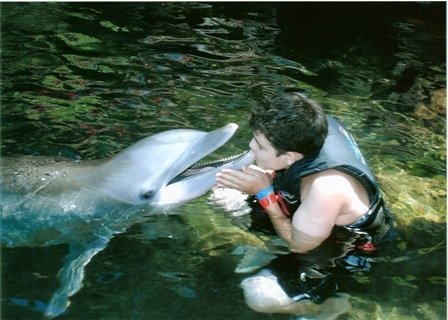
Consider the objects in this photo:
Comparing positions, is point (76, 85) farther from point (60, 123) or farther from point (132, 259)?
point (132, 259)

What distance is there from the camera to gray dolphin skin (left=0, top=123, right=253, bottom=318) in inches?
206

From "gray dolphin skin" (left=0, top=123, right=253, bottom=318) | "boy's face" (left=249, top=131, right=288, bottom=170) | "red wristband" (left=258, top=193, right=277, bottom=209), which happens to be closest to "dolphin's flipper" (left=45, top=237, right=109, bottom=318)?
"gray dolphin skin" (left=0, top=123, right=253, bottom=318)

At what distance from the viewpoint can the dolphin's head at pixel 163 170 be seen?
5.22 m

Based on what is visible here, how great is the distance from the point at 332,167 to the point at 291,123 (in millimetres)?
389

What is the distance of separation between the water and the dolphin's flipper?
6 centimetres

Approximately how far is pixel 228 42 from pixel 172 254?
192 inches

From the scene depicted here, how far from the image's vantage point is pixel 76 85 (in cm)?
760

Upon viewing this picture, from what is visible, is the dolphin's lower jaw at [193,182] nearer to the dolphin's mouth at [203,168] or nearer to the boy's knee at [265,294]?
the dolphin's mouth at [203,168]

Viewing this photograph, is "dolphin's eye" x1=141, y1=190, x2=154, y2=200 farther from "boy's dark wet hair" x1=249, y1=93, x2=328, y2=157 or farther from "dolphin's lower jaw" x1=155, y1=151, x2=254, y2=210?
"boy's dark wet hair" x1=249, y1=93, x2=328, y2=157

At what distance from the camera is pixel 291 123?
4.59 m

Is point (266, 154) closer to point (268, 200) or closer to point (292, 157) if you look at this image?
point (292, 157)

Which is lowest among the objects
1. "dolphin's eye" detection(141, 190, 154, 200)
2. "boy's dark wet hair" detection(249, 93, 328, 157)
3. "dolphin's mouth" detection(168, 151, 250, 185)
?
"dolphin's eye" detection(141, 190, 154, 200)

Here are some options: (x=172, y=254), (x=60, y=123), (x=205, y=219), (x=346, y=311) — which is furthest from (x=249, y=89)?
(x=346, y=311)

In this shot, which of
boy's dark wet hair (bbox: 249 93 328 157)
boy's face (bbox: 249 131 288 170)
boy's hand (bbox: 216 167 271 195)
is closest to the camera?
boy's dark wet hair (bbox: 249 93 328 157)
